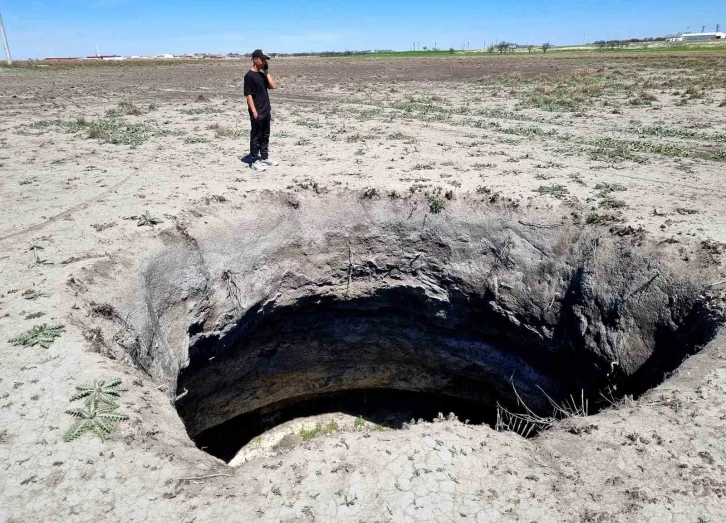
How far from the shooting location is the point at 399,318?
10773 mm

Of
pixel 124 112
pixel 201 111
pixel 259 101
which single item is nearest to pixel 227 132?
pixel 259 101

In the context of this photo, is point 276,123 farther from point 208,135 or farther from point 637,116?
point 637,116

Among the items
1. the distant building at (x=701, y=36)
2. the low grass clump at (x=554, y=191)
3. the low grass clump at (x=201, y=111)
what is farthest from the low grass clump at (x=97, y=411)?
the distant building at (x=701, y=36)

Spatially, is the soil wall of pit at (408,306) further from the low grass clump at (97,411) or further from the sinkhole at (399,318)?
the low grass clump at (97,411)

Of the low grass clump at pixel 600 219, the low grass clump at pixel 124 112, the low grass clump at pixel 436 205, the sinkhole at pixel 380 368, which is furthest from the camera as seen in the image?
the low grass clump at pixel 124 112

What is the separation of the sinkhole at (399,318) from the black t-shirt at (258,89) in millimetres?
2449

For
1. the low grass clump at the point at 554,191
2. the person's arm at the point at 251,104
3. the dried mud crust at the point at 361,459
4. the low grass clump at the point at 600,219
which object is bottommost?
the dried mud crust at the point at 361,459

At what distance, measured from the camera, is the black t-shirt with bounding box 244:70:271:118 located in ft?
32.7

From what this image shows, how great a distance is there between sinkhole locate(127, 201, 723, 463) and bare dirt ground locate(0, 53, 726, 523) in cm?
51

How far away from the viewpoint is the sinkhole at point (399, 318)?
745cm

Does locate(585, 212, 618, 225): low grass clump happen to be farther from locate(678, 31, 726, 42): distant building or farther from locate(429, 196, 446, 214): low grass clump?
locate(678, 31, 726, 42): distant building

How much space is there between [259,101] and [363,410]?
24.0ft

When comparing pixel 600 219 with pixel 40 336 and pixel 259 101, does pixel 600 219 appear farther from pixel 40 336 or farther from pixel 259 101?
pixel 40 336

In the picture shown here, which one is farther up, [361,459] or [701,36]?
[701,36]
